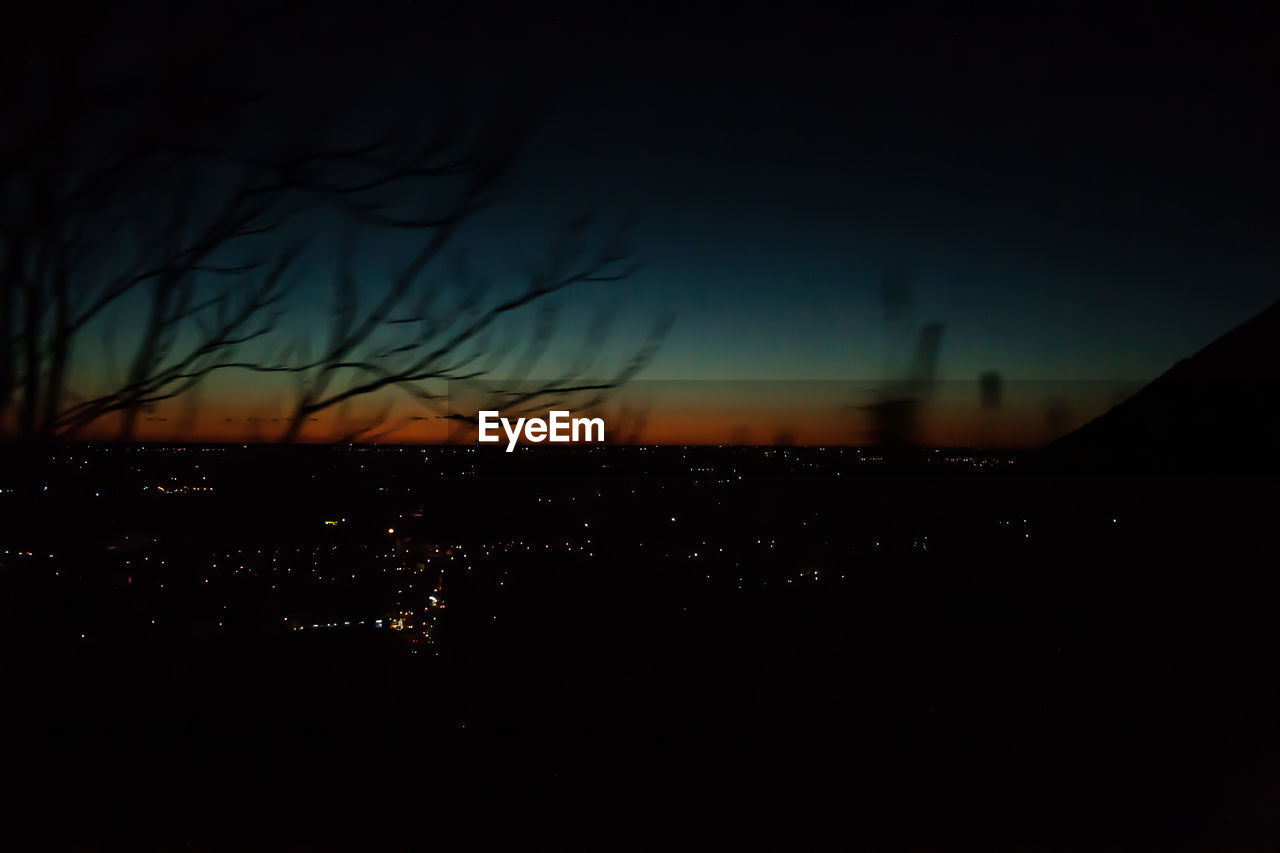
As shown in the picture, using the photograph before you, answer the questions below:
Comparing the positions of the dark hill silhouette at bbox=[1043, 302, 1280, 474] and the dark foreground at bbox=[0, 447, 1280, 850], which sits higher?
the dark hill silhouette at bbox=[1043, 302, 1280, 474]

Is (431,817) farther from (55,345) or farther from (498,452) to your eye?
(55,345)

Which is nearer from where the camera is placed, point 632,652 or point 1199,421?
point 632,652

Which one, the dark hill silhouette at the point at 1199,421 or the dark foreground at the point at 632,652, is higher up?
the dark hill silhouette at the point at 1199,421

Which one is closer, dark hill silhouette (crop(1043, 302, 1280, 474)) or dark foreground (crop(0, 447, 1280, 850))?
dark foreground (crop(0, 447, 1280, 850))

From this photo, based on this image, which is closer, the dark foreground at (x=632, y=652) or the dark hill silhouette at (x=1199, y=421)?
the dark foreground at (x=632, y=652)

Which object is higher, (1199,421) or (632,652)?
(1199,421)
